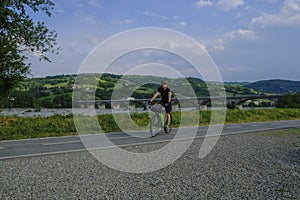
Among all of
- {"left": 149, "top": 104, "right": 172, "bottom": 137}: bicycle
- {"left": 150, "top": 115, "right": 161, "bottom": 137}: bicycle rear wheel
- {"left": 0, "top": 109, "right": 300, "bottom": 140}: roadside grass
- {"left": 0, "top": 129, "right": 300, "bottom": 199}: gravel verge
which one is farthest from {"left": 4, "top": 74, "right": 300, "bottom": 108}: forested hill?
{"left": 0, "top": 129, "right": 300, "bottom": 199}: gravel verge

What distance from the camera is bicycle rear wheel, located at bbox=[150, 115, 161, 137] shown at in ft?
36.8

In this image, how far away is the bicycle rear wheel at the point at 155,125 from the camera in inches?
441

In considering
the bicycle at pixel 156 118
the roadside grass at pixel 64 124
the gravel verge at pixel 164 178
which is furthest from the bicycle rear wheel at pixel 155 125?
the gravel verge at pixel 164 178

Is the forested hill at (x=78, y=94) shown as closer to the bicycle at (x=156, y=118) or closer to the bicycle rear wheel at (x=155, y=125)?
the bicycle at (x=156, y=118)

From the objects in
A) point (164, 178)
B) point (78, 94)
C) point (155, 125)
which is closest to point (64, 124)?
point (78, 94)

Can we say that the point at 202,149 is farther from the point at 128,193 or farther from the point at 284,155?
the point at 128,193

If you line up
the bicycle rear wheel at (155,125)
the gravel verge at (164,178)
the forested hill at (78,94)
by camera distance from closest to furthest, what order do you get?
the gravel verge at (164,178)
the bicycle rear wheel at (155,125)
the forested hill at (78,94)

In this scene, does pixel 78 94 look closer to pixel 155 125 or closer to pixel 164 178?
pixel 155 125

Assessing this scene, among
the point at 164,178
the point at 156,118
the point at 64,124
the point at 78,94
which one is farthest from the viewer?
the point at 78,94

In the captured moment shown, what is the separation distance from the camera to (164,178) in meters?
5.38

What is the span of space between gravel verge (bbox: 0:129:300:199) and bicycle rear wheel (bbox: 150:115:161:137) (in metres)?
3.73

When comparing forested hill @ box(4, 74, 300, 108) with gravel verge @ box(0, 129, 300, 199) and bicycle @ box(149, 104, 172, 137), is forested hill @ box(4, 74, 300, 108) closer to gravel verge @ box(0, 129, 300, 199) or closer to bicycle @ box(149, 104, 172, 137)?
bicycle @ box(149, 104, 172, 137)

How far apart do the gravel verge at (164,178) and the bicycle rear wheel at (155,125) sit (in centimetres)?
373

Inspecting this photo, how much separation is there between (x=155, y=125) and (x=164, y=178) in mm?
6030
